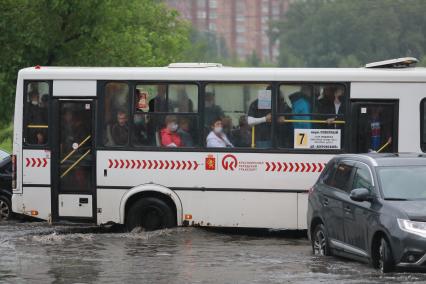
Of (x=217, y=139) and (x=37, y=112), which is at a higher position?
(x=37, y=112)

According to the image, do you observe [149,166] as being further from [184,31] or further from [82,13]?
[184,31]

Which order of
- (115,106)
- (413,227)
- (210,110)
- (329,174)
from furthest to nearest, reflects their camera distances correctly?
1. (115,106)
2. (210,110)
3. (329,174)
4. (413,227)

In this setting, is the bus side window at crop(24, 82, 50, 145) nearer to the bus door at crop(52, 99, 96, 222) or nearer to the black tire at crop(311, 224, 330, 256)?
the bus door at crop(52, 99, 96, 222)

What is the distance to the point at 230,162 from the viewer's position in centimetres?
1683

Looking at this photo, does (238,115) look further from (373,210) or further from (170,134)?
(373,210)

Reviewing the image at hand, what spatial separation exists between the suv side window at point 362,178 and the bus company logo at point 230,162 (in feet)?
12.0

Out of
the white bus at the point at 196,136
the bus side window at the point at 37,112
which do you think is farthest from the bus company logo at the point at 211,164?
the bus side window at the point at 37,112

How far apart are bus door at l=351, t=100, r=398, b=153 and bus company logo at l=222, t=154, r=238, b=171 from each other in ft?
6.10

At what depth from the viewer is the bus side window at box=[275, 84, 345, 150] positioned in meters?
16.7

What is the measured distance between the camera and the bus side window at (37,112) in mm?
17375

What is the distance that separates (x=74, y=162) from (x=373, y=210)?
6380 mm

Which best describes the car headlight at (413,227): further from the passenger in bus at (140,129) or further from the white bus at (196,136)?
the passenger in bus at (140,129)

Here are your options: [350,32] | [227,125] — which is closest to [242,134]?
[227,125]

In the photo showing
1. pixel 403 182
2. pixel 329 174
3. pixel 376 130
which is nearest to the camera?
pixel 403 182
